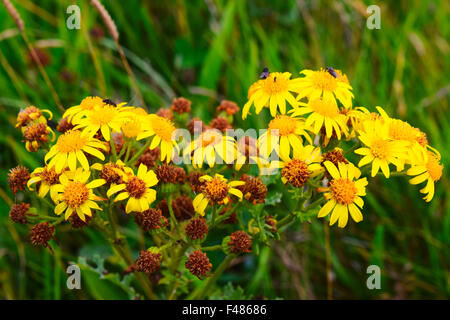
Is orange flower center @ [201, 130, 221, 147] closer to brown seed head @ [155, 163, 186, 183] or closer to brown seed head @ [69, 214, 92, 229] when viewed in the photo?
brown seed head @ [155, 163, 186, 183]

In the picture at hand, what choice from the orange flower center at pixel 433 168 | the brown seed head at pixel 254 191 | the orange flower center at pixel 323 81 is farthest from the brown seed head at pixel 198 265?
the orange flower center at pixel 433 168

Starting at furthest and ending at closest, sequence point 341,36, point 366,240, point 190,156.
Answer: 1. point 341,36
2. point 366,240
3. point 190,156

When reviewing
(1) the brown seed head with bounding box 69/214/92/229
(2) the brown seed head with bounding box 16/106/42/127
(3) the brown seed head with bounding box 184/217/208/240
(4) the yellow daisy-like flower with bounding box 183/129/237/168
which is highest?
(2) the brown seed head with bounding box 16/106/42/127

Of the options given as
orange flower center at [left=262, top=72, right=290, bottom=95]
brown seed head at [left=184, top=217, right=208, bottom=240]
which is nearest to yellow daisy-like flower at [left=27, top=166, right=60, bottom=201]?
brown seed head at [left=184, top=217, right=208, bottom=240]

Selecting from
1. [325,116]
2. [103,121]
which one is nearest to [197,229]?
[103,121]

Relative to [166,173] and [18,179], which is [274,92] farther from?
[18,179]
